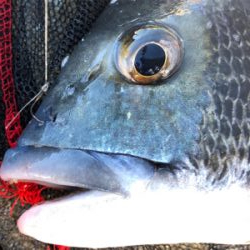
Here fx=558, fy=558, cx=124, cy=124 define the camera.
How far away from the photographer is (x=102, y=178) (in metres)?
1.43

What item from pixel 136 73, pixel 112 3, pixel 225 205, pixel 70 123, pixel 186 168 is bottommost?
pixel 225 205

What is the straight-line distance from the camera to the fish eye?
1.51 meters

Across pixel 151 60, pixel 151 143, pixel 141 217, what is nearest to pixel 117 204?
pixel 141 217

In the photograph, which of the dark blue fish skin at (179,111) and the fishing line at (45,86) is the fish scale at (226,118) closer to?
the dark blue fish skin at (179,111)

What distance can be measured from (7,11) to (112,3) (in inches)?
14.6

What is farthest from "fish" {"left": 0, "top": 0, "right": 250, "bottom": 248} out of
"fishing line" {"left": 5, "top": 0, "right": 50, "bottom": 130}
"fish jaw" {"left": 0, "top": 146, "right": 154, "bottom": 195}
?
"fishing line" {"left": 5, "top": 0, "right": 50, "bottom": 130}

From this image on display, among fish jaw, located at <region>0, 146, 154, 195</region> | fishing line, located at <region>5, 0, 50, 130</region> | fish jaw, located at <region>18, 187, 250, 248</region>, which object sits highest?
fishing line, located at <region>5, 0, 50, 130</region>

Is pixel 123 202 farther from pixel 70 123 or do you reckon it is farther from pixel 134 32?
pixel 134 32

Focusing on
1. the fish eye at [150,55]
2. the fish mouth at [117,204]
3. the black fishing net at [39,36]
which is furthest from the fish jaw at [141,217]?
the black fishing net at [39,36]

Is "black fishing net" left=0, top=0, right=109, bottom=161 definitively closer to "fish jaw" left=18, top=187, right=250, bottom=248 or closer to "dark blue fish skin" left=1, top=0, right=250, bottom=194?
"dark blue fish skin" left=1, top=0, right=250, bottom=194

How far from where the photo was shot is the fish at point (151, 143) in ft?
4.80

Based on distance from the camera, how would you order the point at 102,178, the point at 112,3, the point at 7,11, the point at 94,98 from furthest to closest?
the point at 7,11
the point at 112,3
the point at 94,98
the point at 102,178

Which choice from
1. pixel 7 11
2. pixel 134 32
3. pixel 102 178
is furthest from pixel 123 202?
pixel 7 11

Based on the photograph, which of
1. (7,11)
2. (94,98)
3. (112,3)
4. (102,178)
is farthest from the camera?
(7,11)
